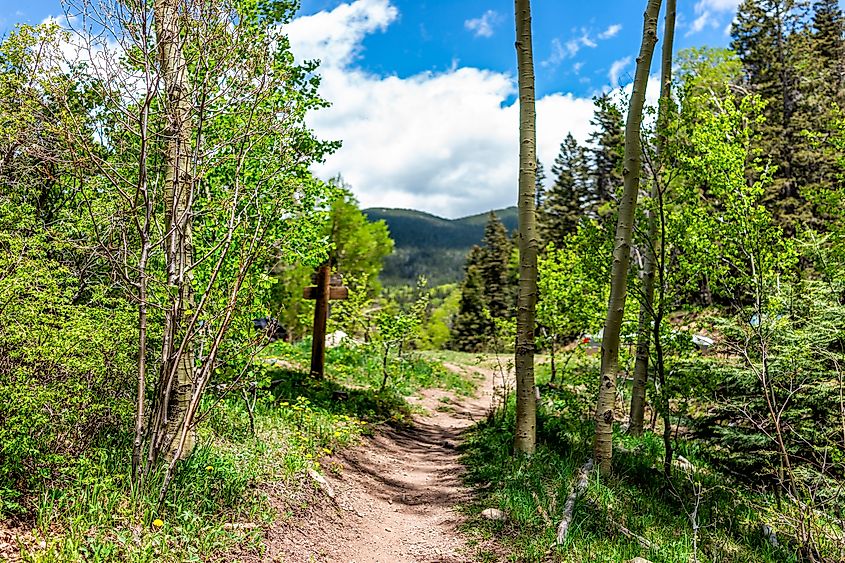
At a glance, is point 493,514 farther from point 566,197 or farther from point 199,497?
point 566,197

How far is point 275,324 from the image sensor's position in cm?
471

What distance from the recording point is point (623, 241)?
6.47m

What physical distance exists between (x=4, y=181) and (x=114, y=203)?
1508 millimetres

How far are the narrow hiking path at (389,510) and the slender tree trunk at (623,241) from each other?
5.62 feet

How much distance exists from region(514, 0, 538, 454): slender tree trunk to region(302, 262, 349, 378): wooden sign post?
4471 millimetres

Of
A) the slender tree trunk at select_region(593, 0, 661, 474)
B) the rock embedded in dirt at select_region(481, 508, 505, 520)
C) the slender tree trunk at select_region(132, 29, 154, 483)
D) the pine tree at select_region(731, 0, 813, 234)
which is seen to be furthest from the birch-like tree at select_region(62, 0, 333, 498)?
the pine tree at select_region(731, 0, 813, 234)

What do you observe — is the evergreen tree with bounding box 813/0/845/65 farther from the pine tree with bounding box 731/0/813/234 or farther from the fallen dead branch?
the fallen dead branch

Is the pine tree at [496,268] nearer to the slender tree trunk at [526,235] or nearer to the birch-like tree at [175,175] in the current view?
the slender tree trunk at [526,235]

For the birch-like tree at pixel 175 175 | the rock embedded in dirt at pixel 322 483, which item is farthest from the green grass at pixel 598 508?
the birch-like tree at pixel 175 175

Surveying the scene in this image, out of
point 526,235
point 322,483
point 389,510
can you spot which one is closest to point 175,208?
point 322,483

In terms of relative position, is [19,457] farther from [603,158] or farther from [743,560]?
[603,158]

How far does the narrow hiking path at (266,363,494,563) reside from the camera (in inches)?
188

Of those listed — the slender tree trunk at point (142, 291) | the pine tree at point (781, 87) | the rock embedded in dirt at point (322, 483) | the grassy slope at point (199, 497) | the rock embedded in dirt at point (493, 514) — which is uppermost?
the pine tree at point (781, 87)

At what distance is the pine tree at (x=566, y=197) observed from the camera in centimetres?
3634
